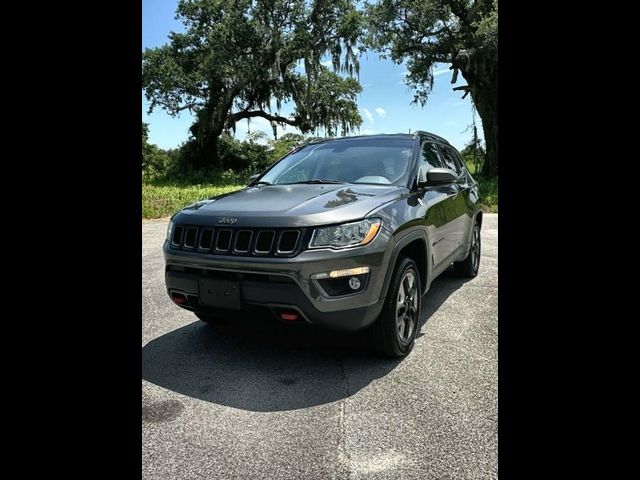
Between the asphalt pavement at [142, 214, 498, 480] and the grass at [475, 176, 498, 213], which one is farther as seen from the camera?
the grass at [475, 176, 498, 213]

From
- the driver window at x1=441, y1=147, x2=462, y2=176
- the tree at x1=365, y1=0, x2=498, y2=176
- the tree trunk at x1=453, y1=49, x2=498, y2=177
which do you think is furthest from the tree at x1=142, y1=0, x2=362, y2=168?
the driver window at x1=441, y1=147, x2=462, y2=176

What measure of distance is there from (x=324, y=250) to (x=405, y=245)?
0.75 metres

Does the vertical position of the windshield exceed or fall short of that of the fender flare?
it exceeds it

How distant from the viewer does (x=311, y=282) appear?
2.77m

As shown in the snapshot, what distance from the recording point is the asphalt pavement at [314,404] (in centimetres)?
218

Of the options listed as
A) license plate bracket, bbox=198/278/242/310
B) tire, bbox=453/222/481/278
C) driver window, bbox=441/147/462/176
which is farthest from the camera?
tire, bbox=453/222/481/278

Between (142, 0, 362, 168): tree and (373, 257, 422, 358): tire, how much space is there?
23.2 metres

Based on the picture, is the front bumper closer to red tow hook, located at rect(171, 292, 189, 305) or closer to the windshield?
red tow hook, located at rect(171, 292, 189, 305)

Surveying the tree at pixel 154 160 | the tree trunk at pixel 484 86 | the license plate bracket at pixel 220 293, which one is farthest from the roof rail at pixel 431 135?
the tree at pixel 154 160

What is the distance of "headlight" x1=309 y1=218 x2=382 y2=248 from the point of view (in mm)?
2814

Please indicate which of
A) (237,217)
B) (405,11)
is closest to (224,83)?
(405,11)
